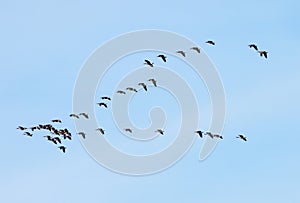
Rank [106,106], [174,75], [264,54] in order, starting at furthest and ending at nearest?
[174,75] < [106,106] < [264,54]

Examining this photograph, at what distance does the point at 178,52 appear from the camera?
97.7 m

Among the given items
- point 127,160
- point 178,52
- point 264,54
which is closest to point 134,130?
point 127,160

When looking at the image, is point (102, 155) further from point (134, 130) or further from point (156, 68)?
point (156, 68)

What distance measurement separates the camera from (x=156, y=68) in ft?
338

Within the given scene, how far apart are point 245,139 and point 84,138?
1889 cm

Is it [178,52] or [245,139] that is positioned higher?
[178,52]

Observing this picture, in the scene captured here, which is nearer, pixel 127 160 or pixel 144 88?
pixel 144 88

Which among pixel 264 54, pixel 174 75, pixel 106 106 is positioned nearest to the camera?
pixel 264 54

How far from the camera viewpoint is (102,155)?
318ft

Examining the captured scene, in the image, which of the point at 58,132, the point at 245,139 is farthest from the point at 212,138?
the point at 58,132

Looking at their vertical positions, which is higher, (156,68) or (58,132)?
(156,68)

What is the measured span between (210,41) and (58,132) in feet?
67.5

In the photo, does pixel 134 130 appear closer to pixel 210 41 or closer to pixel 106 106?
pixel 106 106

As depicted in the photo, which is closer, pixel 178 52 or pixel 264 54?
pixel 264 54
